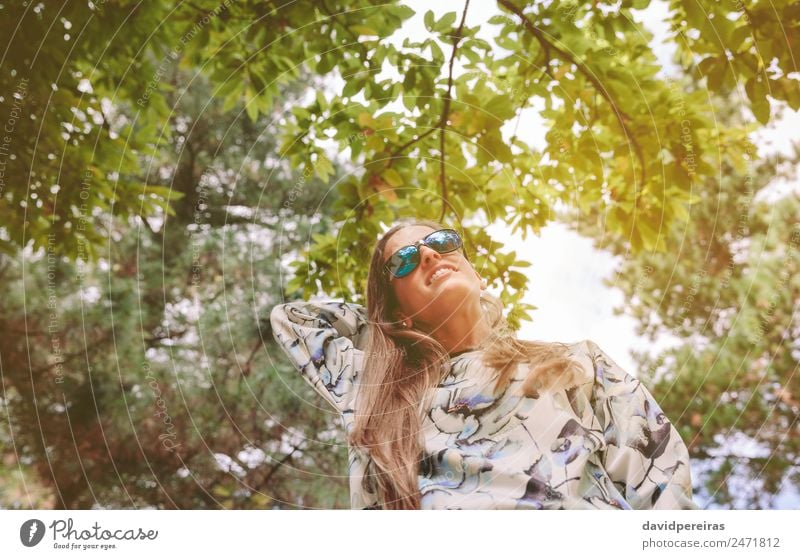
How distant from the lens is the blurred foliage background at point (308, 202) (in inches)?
46.3

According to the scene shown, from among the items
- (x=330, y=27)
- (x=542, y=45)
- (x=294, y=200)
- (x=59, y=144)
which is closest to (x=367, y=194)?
(x=294, y=200)

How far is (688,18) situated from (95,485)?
151cm

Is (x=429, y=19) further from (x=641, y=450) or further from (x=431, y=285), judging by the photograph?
(x=641, y=450)

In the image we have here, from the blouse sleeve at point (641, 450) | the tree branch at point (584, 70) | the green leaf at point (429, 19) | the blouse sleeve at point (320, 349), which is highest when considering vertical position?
the green leaf at point (429, 19)

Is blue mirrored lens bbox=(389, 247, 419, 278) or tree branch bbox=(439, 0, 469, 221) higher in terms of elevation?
tree branch bbox=(439, 0, 469, 221)

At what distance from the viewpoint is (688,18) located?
114 cm

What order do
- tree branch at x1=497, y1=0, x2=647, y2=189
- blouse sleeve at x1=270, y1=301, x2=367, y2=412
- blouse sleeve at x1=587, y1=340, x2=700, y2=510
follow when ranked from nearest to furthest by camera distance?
blouse sleeve at x1=587, y1=340, x2=700, y2=510 → blouse sleeve at x1=270, y1=301, x2=367, y2=412 → tree branch at x1=497, y1=0, x2=647, y2=189

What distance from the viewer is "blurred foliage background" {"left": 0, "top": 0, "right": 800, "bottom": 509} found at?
117 centimetres

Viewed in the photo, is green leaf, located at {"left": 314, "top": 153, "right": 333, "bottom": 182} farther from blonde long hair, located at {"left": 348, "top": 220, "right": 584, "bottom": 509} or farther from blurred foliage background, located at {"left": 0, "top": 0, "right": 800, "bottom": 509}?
blonde long hair, located at {"left": 348, "top": 220, "right": 584, "bottom": 509}

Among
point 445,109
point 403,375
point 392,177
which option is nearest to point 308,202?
point 392,177

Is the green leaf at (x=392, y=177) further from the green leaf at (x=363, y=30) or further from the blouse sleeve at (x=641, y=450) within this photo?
the blouse sleeve at (x=641, y=450)

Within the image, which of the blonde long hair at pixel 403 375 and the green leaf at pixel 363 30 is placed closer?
the blonde long hair at pixel 403 375

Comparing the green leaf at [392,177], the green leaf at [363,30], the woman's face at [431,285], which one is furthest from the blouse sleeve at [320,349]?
the green leaf at [363,30]

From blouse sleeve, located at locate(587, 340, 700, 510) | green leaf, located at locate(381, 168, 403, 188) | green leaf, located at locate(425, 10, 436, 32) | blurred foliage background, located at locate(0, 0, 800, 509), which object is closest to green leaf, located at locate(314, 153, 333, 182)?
blurred foliage background, located at locate(0, 0, 800, 509)
